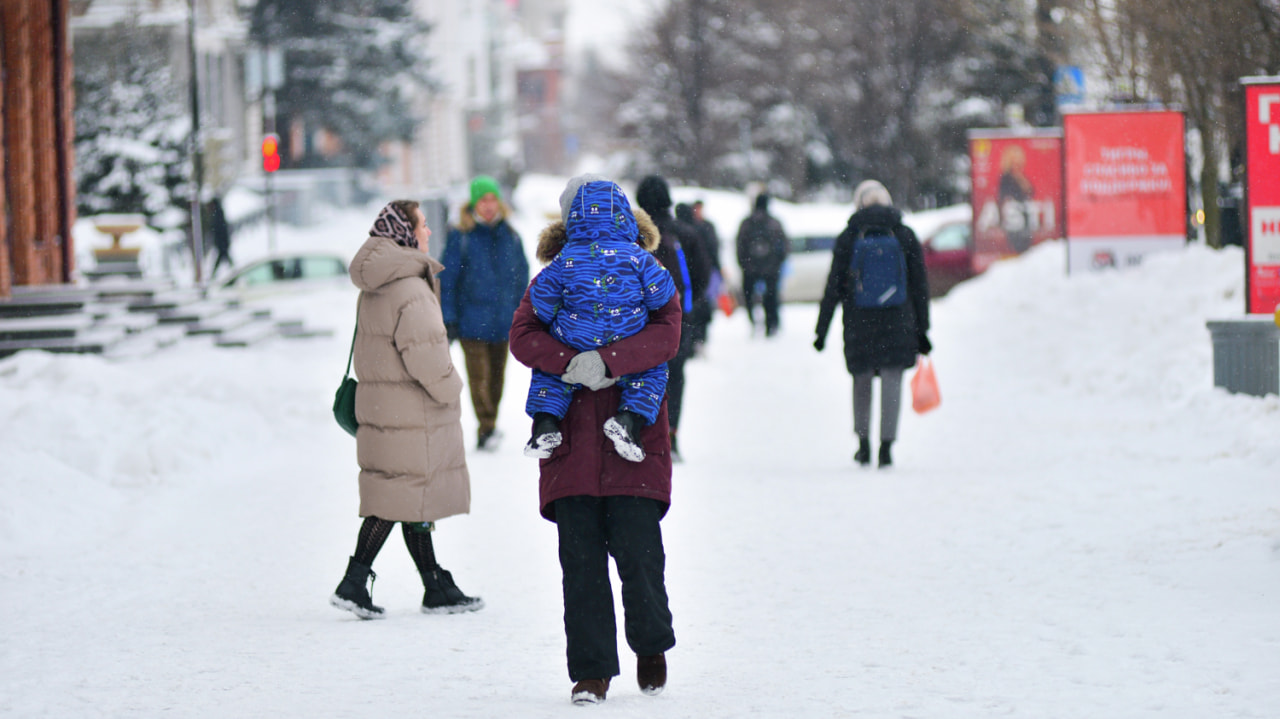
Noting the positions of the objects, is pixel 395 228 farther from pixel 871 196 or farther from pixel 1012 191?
pixel 1012 191

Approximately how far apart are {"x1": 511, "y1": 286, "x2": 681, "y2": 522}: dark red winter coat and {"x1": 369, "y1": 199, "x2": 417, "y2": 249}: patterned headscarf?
154 centimetres

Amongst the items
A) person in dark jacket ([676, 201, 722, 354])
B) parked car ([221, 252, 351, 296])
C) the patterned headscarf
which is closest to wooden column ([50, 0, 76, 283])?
parked car ([221, 252, 351, 296])

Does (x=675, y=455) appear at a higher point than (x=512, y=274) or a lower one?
lower

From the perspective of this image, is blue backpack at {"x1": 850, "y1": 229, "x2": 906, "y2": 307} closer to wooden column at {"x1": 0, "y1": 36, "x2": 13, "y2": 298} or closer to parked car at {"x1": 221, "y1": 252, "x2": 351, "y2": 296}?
wooden column at {"x1": 0, "y1": 36, "x2": 13, "y2": 298}

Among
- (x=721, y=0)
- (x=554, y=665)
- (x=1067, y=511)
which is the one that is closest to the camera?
(x=554, y=665)

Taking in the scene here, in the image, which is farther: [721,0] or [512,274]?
[721,0]

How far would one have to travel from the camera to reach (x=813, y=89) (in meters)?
48.0

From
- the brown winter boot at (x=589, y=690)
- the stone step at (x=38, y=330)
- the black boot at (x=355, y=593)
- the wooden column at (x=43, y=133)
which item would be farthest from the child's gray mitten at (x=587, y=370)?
the wooden column at (x=43, y=133)

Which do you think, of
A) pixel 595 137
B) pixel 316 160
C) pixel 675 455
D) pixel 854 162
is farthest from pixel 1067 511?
pixel 595 137

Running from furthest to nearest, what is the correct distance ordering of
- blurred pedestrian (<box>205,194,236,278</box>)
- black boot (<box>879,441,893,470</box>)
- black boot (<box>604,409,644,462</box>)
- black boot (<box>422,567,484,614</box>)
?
blurred pedestrian (<box>205,194,236,278</box>), black boot (<box>879,441,893,470</box>), black boot (<box>422,567,484,614</box>), black boot (<box>604,409,644,462</box>)

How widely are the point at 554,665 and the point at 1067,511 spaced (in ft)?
12.5

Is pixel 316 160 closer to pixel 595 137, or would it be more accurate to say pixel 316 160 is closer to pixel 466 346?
pixel 466 346

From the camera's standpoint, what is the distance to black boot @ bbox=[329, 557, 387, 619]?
6.39 meters

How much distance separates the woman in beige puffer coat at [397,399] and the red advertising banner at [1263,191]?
5999 mm
